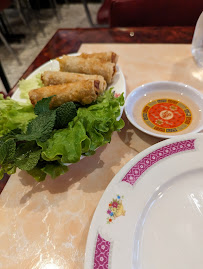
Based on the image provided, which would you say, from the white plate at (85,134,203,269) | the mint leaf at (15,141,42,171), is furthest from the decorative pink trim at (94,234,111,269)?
the mint leaf at (15,141,42,171)

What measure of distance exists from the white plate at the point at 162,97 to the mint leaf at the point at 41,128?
265 millimetres

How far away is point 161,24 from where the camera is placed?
152 cm

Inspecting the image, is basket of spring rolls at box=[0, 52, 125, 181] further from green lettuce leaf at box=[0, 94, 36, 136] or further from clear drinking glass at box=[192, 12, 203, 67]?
clear drinking glass at box=[192, 12, 203, 67]

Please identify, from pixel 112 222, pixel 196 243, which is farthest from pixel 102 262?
pixel 196 243

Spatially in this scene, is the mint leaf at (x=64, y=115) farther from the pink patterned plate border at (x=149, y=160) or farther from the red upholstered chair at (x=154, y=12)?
the red upholstered chair at (x=154, y=12)

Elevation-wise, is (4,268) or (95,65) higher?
(95,65)

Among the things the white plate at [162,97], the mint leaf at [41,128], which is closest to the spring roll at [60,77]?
the white plate at [162,97]

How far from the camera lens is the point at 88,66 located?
1.00m

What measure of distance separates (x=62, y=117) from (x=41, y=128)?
9cm

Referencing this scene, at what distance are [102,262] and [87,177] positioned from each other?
0.88 ft

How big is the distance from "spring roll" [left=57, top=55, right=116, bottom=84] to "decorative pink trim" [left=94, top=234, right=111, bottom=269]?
645 millimetres

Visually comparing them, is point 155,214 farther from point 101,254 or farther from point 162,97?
point 162,97

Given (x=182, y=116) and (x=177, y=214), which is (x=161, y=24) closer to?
(x=182, y=116)

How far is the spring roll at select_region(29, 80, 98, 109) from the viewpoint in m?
0.85
